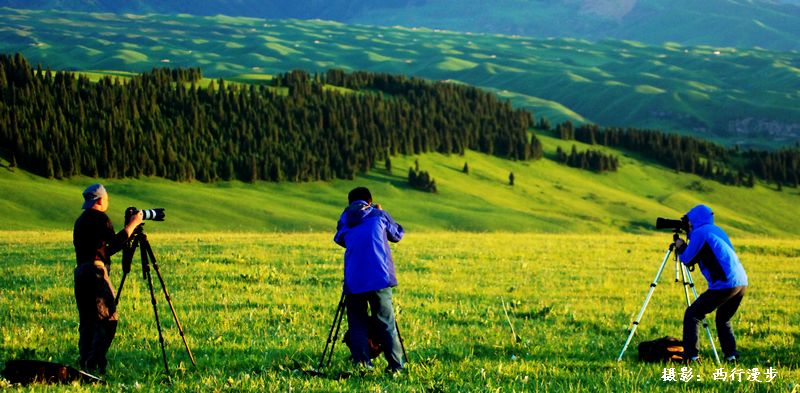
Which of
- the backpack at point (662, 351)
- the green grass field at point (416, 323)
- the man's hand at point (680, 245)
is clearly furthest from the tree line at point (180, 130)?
the man's hand at point (680, 245)

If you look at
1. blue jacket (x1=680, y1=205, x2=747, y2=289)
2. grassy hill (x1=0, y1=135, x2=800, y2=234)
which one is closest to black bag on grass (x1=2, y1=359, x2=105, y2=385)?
blue jacket (x1=680, y1=205, x2=747, y2=289)

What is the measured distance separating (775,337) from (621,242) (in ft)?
119

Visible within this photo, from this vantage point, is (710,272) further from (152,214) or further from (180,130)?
(180,130)

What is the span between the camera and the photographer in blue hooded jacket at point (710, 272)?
15078mm

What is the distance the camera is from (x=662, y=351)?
15500 millimetres

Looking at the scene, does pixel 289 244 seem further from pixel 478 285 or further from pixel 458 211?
pixel 458 211

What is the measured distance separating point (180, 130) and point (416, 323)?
150526mm

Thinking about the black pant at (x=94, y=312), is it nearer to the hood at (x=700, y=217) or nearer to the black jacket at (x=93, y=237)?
the black jacket at (x=93, y=237)

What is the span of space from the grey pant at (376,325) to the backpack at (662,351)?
210 inches

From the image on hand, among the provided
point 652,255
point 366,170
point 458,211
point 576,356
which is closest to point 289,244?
point 652,255

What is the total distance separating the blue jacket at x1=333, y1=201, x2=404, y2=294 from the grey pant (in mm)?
212

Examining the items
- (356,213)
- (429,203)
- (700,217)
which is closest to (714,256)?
(700,217)

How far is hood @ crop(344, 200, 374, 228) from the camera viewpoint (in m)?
13.9

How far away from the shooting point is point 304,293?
23.9 metres
